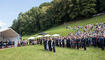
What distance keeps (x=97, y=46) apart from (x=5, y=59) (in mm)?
10974

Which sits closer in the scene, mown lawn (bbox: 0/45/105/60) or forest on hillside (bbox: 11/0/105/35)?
mown lawn (bbox: 0/45/105/60)

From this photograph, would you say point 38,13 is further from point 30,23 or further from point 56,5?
point 56,5

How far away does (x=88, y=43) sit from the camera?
1478 centimetres

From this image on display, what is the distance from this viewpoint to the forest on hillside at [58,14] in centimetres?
4449

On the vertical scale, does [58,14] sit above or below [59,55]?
above

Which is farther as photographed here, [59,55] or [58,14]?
[58,14]

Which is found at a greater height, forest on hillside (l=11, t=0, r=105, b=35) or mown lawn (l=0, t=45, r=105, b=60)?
forest on hillside (l=11, t=0, r=105, b=35)

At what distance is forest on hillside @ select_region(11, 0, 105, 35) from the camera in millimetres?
44491

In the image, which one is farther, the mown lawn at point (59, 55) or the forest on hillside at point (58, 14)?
the forest on hillside at point (58, 14)

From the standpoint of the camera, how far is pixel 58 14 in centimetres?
5466

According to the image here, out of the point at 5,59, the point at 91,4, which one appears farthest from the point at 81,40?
the point at 91,4

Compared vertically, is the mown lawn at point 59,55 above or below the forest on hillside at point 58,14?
below

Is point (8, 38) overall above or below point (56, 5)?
below

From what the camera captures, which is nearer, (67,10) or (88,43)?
(88,43)
